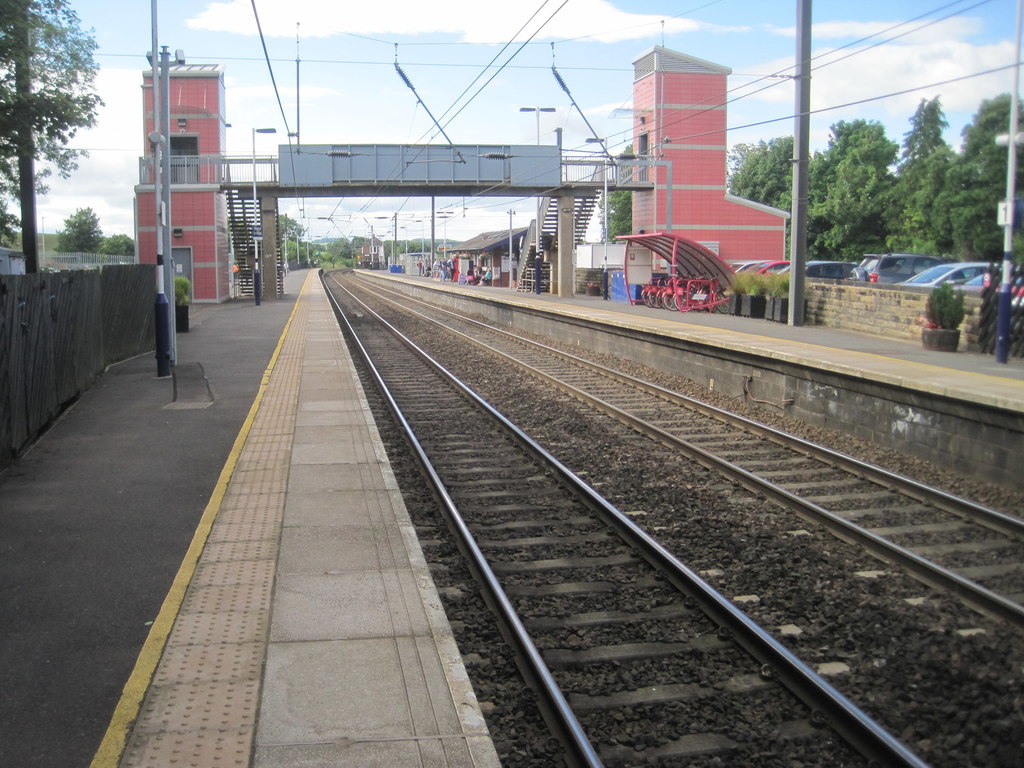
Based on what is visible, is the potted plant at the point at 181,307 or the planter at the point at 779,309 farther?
the potted plant at the point at 181,307

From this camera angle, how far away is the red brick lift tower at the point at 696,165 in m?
47.9

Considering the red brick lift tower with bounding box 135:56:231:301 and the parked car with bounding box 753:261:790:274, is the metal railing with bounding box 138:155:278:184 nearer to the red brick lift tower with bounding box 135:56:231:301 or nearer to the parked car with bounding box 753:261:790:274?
the red brick lift tower with bounding box 135:56:231:301

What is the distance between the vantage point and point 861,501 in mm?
8156

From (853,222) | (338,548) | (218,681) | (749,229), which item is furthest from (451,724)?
(749,229)

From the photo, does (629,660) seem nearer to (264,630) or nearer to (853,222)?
(264,630)

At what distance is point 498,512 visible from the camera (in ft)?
26.0

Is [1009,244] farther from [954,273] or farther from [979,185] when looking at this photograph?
[954,273]

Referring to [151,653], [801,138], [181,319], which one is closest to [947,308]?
[801,138]

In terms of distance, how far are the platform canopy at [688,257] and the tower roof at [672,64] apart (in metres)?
21.6

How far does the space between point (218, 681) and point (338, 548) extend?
218cm

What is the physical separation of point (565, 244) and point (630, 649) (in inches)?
1535

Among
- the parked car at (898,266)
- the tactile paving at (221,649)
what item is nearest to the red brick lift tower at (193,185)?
the parked car at (898,266)

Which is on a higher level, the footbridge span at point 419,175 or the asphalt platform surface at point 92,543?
the footbridge span at point 419,175

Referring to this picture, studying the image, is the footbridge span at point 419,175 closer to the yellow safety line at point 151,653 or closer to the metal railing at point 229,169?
the metal railing at point 229,169
